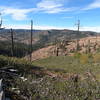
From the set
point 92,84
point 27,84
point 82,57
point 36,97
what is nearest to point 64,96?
point 36,97

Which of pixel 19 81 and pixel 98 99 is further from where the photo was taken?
pixel 19 81

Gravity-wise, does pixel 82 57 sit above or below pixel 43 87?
below

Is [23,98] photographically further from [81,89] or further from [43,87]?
[81,89]

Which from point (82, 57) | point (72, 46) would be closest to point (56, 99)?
point (82, 57)

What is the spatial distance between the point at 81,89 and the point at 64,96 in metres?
1.70

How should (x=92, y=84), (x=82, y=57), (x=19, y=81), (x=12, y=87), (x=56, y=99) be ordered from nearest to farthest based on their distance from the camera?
(x=56, y=99), (x=12, y=87), (x=19, y=81), (x=92, y=84), (x=82, y=57)

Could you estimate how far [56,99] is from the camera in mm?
7730

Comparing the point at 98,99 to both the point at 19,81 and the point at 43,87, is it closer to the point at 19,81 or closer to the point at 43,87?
the point at 43,87

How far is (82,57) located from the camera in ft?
184

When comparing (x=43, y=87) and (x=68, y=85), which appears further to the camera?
(x=68, y=85)

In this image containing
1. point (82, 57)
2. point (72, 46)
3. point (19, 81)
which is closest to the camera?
point (19, 81)

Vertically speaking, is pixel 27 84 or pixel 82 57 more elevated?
pixel 27 84

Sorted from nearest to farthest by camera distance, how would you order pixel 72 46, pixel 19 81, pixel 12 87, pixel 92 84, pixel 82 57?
pixel 12 87
pixel 19 81
pixel 92 84
pixel 82 57
pixel 72 46

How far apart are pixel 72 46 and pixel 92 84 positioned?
11922cm
